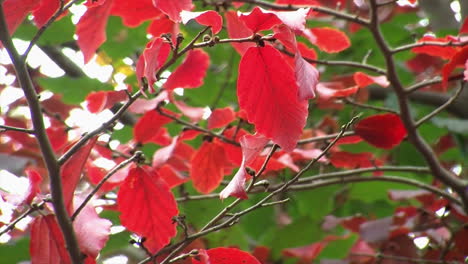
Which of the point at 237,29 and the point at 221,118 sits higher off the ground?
the point at 237,29

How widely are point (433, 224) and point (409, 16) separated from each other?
807 mm

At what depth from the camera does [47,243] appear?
0.92 meters

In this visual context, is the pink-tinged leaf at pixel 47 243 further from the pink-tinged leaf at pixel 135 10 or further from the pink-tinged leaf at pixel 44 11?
the pink-tinged leaf at pixel 135 10

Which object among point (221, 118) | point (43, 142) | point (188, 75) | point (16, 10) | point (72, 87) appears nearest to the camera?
point (43, 142)

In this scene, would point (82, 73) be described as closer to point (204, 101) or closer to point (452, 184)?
point (204, 101)

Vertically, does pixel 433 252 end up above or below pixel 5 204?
below

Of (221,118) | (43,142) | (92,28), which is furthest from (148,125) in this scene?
(43,142)

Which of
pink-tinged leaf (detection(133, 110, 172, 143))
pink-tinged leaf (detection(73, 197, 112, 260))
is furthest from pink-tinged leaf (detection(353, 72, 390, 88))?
pink-tinged leaf (detection(73, 197, 112, 260))

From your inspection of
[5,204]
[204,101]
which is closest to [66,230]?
[5,204]

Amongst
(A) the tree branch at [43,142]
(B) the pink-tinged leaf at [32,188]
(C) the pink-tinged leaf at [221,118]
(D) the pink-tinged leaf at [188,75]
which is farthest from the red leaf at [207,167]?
(A) the tree branch at [43,142]

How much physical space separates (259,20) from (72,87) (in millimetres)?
968

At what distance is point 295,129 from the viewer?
0.84 m

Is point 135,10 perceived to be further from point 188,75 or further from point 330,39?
point 330,39

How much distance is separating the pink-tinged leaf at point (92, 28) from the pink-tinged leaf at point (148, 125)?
0.28 meters
